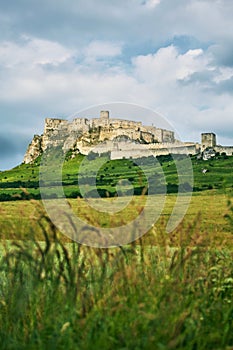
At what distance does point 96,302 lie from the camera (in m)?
5.29

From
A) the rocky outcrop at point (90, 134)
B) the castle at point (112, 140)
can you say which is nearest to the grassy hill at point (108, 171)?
the castle at point (112, 140)

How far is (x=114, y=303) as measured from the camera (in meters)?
5.04

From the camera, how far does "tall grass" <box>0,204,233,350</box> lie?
4590mm

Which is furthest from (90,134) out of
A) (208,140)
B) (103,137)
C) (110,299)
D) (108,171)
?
(110,299)

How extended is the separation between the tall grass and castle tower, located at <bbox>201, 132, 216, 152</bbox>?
116812 mm

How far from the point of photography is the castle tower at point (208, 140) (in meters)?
122

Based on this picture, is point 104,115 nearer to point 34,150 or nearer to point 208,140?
point 34,150

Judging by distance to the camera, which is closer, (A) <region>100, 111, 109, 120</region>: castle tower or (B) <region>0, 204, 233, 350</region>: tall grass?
(B) <region>0, 204, 233, 350</region>: tall grass

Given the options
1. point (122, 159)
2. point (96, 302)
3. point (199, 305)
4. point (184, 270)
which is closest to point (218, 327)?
point (199, 305)

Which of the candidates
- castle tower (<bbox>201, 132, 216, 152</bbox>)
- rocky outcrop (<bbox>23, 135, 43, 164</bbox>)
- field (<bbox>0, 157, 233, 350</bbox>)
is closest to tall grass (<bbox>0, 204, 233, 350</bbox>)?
field (<bbox>0, 157, 233, 350</bbox>)

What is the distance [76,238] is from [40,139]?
5878 inches

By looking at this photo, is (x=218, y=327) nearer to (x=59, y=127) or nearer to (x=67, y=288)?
(x=67, y=288)

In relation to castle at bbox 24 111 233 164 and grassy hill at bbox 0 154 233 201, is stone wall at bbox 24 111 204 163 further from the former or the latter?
grassy hill at bbox 0 154 233 201

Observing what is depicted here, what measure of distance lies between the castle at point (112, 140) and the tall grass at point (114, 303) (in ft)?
359
